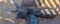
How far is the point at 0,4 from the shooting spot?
2.40 ft

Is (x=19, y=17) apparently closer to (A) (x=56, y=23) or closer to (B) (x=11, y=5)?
(B) (x=11, y=5)

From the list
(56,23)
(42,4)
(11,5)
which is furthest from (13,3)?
(56,23)

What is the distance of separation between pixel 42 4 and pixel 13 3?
6.5 inches

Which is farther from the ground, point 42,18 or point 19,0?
point 19,0

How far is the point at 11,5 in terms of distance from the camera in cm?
73

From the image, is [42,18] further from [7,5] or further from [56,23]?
[7,5]

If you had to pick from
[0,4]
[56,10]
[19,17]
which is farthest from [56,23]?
[0,4]

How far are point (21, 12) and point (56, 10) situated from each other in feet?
0.71

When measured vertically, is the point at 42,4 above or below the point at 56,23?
above

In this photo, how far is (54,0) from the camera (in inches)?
29.2

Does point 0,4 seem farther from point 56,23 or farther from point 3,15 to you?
point 56,23

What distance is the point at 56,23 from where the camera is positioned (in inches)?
28.8

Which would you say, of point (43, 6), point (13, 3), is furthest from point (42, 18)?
point (13, 3)

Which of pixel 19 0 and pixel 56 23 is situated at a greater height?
pixel 19 0
